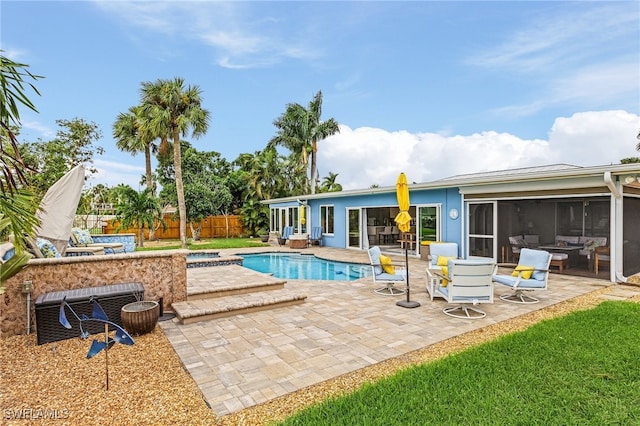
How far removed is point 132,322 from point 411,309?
464cm

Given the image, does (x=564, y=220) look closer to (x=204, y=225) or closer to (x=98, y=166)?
(x=204, y=225)

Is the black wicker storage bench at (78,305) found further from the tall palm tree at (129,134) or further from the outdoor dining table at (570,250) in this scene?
the tall palm tree at (129,134)

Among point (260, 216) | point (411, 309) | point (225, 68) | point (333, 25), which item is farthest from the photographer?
point (260, 216)

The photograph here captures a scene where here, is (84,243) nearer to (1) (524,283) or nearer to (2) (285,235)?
(2) (285,235)

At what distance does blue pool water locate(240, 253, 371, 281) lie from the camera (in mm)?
11070

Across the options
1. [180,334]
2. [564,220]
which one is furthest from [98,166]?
[564,220]

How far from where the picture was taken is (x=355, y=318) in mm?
5680

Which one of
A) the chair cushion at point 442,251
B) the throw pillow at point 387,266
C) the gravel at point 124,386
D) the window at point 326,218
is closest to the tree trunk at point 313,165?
the window at point 326,218

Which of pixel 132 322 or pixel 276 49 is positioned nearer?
→ pixel 132 322

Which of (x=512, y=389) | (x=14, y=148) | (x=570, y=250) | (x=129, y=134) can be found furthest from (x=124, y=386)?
(x=129, y=134)

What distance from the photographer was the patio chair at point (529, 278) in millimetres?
6602

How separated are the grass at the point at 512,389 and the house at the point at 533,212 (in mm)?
3927

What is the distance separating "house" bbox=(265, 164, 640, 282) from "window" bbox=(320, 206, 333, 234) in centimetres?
153

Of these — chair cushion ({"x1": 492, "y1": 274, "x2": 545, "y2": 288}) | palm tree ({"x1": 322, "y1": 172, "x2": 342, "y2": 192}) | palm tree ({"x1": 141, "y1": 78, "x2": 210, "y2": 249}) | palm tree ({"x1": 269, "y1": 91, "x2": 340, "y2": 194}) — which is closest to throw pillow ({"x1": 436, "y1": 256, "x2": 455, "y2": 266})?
chair cushion ({"x1": 492, "y1": 274, "x2": 545, "y2": 288})
